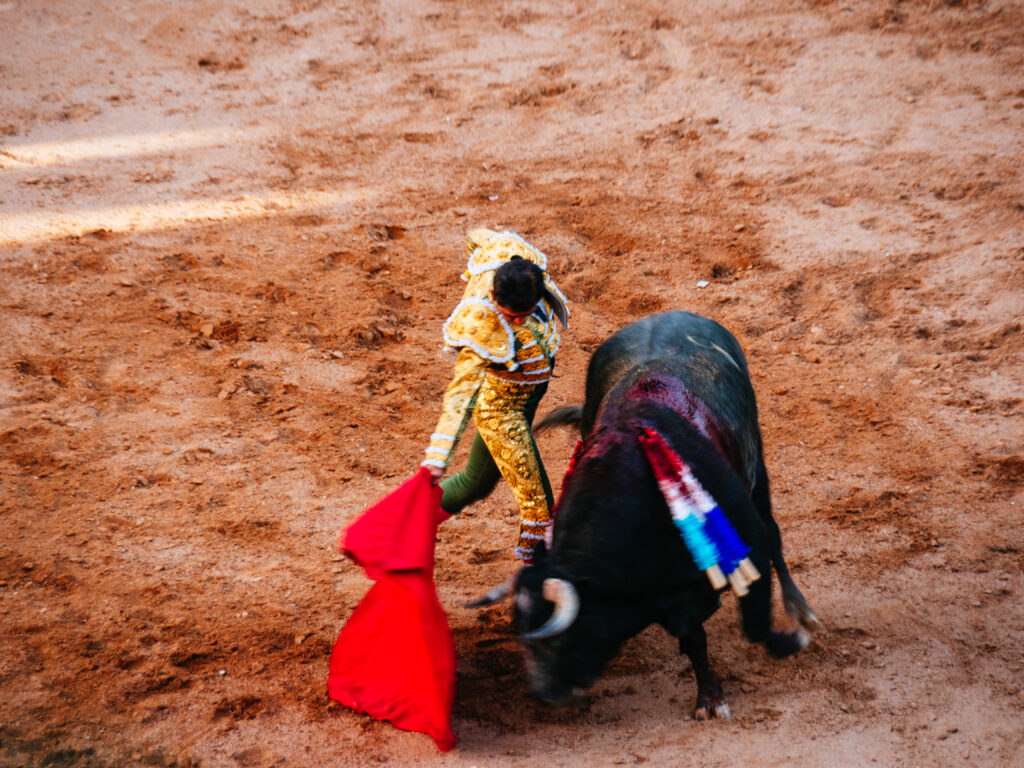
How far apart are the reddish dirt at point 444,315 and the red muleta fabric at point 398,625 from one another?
13 centimetres

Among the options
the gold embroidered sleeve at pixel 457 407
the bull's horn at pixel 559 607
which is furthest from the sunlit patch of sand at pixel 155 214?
the bull's horn at pixel 559 607

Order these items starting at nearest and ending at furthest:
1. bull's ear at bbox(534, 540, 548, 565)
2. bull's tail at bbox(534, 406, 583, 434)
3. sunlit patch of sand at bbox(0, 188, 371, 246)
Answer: bull's ear at bbox(534, 540, 548, 565)
bull's tail at bbox(534, 406, 583, 434)
sunlit patch of sand at bbox(0, 188, 371, 246)

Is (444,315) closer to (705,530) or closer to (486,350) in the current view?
(486,350)

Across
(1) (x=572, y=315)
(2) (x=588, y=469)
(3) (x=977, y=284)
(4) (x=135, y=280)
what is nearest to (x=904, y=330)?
(3) (x=977, y=284)

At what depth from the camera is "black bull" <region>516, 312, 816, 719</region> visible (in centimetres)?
302

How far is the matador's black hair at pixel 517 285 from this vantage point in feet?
10.8

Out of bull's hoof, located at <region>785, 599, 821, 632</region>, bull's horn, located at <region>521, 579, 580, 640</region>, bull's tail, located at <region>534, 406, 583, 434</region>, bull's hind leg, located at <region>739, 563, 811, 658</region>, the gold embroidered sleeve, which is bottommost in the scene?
bull's hoof, located at <region>785, 599, 821, 632</region>

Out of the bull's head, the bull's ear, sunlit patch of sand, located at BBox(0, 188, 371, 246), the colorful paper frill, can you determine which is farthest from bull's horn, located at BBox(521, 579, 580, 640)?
sunlit patch of sand, located at BBox(0, 188, 371, 246)

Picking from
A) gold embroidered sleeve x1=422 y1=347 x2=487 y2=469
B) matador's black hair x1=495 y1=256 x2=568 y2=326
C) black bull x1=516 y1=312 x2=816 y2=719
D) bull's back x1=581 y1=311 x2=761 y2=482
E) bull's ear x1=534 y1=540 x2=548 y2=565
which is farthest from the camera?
bull's back x1=581 y1=311 x2=761 y2=482

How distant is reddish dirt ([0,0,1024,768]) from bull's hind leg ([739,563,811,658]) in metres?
0.32

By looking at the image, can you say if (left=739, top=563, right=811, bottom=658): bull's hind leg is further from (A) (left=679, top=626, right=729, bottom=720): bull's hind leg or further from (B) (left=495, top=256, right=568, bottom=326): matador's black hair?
(B) (left=495, top=256, right=568, bottom=326): matador's black hair

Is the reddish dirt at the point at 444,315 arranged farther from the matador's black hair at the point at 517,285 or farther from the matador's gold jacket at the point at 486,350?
the matador's black hair at the point at 517,285

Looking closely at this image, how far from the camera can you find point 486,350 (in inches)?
135

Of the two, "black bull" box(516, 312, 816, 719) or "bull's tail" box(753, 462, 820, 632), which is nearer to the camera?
"black bull" box(516, 312, 816, 719)
